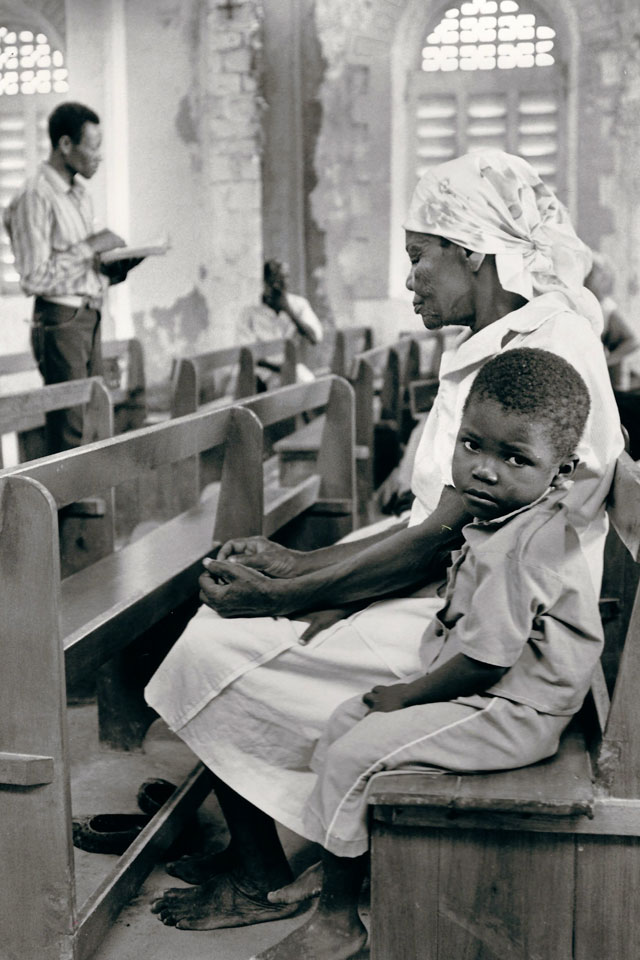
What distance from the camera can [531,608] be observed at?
192 cm

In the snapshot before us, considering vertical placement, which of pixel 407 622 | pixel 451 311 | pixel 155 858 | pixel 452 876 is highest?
pixel 451 311

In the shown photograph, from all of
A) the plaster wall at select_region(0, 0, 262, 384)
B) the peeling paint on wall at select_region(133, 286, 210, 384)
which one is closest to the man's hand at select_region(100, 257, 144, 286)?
the plaster wall at select_region(0, 0, 262, 384)

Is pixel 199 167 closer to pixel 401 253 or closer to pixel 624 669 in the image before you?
pixel 401 253

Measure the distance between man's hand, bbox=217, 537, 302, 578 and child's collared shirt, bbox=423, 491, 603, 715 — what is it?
2.07ft

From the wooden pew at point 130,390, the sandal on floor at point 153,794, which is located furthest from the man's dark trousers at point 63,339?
the sandal on floor at point 153,794

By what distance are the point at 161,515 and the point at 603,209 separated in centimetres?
717

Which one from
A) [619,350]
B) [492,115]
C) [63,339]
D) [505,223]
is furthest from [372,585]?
[492,115]

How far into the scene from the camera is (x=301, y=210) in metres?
11.6

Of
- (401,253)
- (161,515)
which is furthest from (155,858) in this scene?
(401,253)

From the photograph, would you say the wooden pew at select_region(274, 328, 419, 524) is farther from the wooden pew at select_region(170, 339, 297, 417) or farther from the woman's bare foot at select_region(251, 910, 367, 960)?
the woman's bare foot at select_region(251, 910, 367, 960)

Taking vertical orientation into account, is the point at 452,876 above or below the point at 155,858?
above

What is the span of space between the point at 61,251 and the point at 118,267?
0.31m

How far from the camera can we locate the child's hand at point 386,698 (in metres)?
2.04

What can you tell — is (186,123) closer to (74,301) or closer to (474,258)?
(74,301)
